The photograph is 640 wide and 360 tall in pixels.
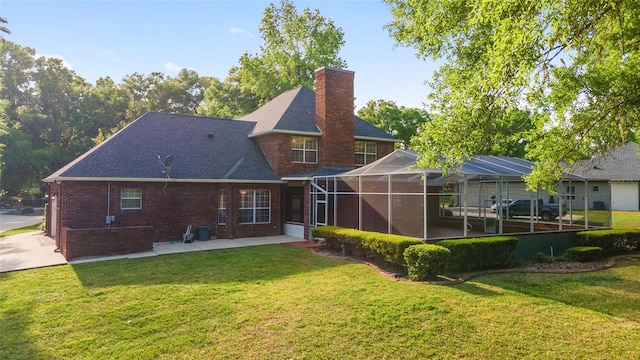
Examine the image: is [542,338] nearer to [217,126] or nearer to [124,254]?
[124,254]

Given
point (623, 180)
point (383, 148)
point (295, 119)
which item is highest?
point (295, 119)

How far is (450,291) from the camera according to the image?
8008mm

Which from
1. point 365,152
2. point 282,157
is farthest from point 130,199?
point 365,152

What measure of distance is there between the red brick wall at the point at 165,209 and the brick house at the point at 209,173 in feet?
0.12

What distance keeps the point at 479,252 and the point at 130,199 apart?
1254cm

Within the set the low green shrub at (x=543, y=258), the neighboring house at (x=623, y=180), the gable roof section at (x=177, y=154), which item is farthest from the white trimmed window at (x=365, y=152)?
the neighboring house at (x=623, y=180)

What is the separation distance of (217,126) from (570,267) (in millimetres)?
16385

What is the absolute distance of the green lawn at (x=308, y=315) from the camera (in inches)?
213

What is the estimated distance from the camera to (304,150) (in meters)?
18.7

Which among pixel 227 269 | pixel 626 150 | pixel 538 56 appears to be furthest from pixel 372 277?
pixel 626 150

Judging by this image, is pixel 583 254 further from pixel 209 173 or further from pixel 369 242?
pixel 209 173

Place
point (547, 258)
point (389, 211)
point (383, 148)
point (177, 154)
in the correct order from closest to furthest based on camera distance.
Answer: point (547, 258) < point (389, 211) < point (177, 154) < point (383, 148)

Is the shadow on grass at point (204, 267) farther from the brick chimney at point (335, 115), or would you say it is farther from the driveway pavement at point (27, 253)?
the brick chimney at point (335, 115)

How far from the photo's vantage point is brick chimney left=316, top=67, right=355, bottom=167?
1853cm
